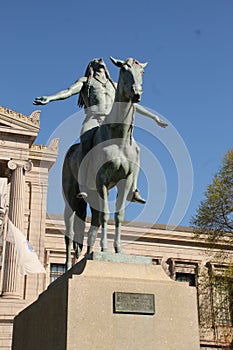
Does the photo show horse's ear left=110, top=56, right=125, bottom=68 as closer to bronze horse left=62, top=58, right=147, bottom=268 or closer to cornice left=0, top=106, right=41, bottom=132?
bronze horse left=62, top=58, right=147, bottom=268

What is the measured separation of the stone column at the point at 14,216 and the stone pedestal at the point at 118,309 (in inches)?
1045

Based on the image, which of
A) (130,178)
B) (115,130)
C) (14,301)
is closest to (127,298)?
(130,178)

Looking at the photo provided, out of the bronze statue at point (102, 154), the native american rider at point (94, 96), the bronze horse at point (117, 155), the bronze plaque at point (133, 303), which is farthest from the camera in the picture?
the native american rider at point (94, 96)

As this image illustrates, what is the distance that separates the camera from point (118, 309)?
21.2 ft

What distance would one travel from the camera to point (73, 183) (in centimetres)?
869

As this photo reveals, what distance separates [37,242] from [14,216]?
3.24m

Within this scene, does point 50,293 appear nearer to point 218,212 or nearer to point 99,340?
point 99,340

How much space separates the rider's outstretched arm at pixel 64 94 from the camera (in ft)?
25.8

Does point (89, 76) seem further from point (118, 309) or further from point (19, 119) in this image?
point (19, 119)

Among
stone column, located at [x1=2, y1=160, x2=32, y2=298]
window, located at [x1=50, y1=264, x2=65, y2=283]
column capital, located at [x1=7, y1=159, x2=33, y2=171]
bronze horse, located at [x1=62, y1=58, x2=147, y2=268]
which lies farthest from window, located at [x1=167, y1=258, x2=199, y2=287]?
bronze horse, located at [x1=62, y1=58, x2=147, y2=268]

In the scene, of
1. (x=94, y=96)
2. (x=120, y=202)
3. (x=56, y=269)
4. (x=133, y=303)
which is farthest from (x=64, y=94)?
(x=56, y=269)

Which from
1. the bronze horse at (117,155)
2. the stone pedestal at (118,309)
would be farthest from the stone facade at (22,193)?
the stone pedestal at (118,309)

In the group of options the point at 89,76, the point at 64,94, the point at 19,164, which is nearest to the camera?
the point at 64,94

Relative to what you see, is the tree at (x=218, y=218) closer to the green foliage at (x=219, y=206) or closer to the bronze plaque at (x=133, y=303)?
the green foliage at (x=219, y=206)
